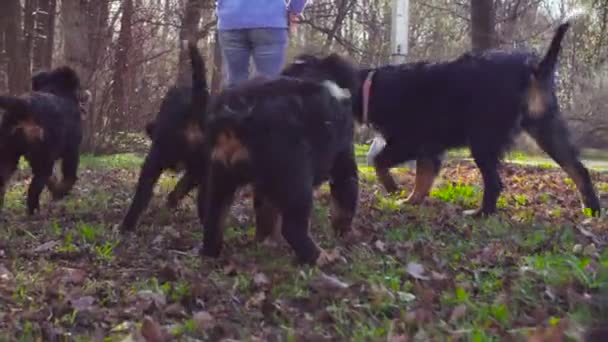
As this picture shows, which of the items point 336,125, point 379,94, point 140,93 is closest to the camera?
point 336,125

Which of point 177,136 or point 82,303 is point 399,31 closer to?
point 177,136

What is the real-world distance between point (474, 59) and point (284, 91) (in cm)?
259

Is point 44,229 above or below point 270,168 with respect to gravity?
below

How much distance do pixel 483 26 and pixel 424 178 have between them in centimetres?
702

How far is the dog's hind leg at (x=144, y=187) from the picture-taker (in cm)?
580

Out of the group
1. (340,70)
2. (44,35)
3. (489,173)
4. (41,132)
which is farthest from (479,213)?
(44,35)

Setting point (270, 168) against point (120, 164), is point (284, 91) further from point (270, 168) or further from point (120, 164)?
point (120, 164)

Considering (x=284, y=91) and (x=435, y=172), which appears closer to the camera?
(x=284, y=91)

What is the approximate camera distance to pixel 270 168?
441 centimetres

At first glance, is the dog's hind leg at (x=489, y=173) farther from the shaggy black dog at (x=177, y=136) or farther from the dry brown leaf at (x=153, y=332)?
the dry brown leaf at (x=153, y=332)

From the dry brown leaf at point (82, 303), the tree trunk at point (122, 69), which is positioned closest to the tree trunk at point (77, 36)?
the tree trunk at point (122, 69)

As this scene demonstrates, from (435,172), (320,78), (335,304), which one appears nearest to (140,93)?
(435,172)

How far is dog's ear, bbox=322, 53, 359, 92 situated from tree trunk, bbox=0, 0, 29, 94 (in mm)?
10733

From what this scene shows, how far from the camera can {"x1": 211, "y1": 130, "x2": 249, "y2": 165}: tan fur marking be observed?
4.48 metres
